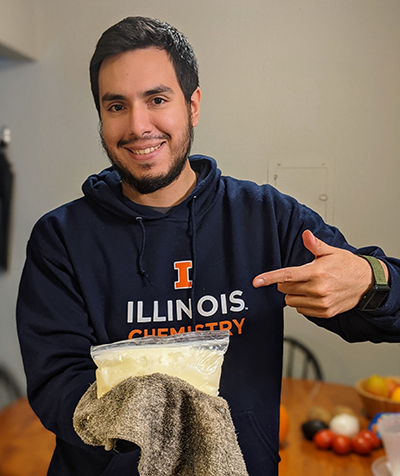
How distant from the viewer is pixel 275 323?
966mm

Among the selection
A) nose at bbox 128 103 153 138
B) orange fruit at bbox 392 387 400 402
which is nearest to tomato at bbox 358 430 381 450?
orange fruit at bbox 392 387 400 402

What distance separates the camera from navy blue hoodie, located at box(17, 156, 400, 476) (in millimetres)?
915

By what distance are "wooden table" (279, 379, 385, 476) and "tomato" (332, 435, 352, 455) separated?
0.04 ft

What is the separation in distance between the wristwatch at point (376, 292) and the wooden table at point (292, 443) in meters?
0.43

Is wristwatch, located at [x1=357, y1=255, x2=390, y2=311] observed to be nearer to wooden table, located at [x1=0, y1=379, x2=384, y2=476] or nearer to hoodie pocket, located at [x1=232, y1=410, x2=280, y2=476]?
hoodie pocket, located at [x1=232, y1=410, x2=280, y2=476]

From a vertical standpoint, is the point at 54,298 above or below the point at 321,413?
above

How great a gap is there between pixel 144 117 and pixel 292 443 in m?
→ 0.86

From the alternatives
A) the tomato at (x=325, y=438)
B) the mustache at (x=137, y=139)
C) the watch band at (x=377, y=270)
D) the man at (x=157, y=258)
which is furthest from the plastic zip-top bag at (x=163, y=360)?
the tomato at (x=325, y=438)

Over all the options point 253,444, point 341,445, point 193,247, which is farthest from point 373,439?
point 193,247

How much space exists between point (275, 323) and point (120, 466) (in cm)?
38

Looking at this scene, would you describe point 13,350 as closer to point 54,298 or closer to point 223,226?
point 54,298

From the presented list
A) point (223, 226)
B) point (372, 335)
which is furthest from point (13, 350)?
point (372, 335)

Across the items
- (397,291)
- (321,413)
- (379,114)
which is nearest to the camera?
(397,291)

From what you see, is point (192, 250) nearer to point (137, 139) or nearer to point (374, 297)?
point (137, 139)
